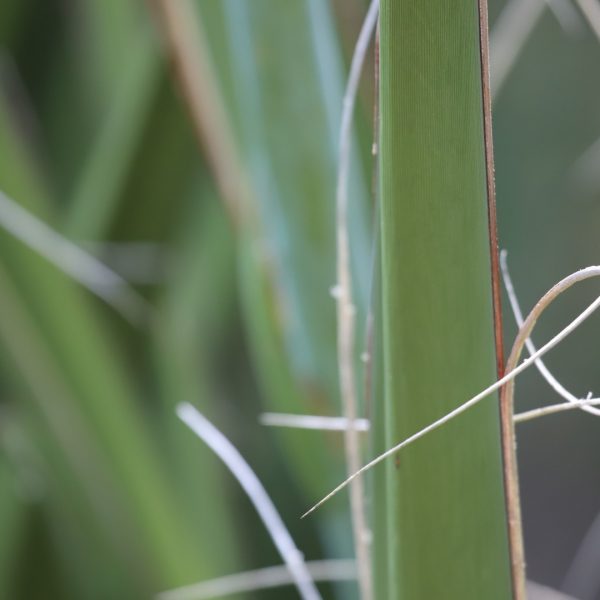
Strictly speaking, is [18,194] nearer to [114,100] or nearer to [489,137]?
[114,100]

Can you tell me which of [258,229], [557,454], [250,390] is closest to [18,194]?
[258,229]

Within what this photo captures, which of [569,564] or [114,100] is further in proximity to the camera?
[569,564]

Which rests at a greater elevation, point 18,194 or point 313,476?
point 18,194

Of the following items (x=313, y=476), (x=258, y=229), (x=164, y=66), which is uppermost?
(x=164, y=66)

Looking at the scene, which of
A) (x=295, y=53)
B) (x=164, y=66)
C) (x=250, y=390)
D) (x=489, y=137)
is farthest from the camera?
(x=250, y=390)

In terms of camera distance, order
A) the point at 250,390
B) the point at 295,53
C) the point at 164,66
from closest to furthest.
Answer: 1. the point at 295,53
2. the point at 164,66
3. the point at 250,390

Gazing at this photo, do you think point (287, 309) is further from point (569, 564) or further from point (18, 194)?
point (569, 564)
